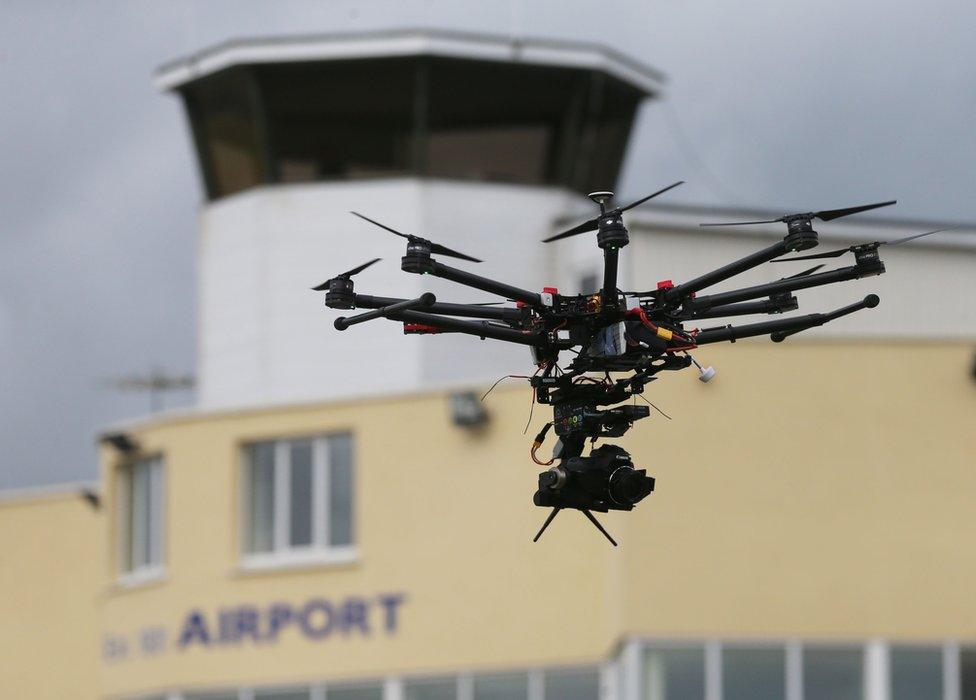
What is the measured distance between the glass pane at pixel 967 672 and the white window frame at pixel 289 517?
13.9 meters

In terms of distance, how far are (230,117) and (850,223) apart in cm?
1575

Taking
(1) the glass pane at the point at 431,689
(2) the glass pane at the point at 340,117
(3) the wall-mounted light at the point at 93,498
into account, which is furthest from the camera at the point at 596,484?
(3) the wall-mounted light at the point at 93,498

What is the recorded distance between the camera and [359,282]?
55.2m

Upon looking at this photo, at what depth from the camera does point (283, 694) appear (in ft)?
179

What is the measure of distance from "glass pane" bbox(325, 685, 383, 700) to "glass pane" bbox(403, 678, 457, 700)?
78 cm

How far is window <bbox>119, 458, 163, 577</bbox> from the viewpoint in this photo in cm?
5881

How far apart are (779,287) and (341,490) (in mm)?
31690

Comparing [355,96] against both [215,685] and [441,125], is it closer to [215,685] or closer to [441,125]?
[441,125]

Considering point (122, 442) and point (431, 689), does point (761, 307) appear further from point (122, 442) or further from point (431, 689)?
point (122, 442)

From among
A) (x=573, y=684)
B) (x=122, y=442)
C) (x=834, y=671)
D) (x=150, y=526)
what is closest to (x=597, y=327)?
(x=834, y=671)

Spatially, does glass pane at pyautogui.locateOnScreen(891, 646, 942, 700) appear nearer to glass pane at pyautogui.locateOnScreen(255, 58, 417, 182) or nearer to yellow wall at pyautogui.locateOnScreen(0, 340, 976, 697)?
yellow wall at pyautogui.locateOnScreen(0, 340, 976, 697)

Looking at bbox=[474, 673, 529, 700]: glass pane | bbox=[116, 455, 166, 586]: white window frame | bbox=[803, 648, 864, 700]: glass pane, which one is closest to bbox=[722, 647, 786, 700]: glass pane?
bbox=[803, 648, 864, 700]: glass pane

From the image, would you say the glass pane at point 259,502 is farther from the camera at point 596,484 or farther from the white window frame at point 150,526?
the camera at point 596,484

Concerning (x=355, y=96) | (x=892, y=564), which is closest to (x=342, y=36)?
(x=355, y=96)
